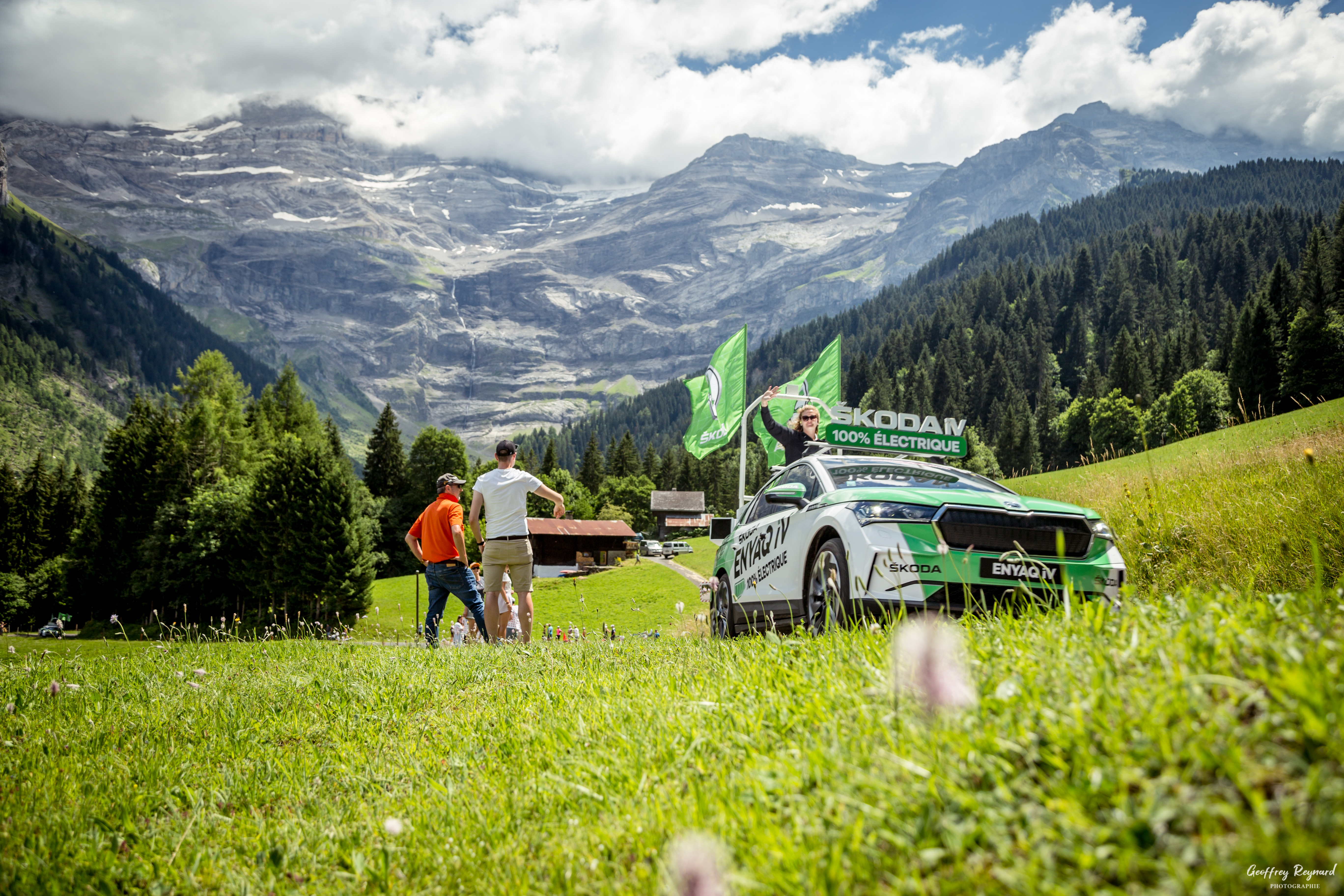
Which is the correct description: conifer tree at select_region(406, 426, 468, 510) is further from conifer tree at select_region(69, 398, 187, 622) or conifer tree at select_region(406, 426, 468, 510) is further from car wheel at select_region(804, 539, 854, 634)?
car wheel at select_region(804, 539, 854, 634)

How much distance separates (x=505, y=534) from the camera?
360 inches

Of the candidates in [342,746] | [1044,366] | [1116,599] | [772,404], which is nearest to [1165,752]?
[1116,599]

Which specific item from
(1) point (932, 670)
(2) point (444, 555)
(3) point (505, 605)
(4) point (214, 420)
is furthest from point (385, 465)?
(1) point (932, 670)

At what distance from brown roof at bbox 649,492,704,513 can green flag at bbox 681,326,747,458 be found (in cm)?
8847

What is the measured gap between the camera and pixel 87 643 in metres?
10.1

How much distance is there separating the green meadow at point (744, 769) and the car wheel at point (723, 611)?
9.66 ft

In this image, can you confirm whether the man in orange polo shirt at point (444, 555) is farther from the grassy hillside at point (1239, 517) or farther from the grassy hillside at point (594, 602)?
the grassy hillside at point (594, 602)

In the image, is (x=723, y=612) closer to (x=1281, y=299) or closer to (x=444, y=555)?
(x=444, y=555)

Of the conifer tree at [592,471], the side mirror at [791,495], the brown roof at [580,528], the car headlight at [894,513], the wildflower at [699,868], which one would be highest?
the conifer tree at [592,471]

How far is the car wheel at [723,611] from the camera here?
829 centimetres

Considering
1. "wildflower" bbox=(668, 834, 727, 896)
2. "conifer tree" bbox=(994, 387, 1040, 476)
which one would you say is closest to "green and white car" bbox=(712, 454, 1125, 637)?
"wildflower" bbox=(668, 834, 727, 896)

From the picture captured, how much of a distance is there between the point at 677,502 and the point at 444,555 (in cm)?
9880

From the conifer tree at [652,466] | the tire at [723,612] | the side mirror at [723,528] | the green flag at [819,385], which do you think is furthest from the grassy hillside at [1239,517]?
the conifer tree at [652,466]

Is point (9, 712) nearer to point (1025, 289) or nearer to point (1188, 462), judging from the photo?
point (1188, 462)
